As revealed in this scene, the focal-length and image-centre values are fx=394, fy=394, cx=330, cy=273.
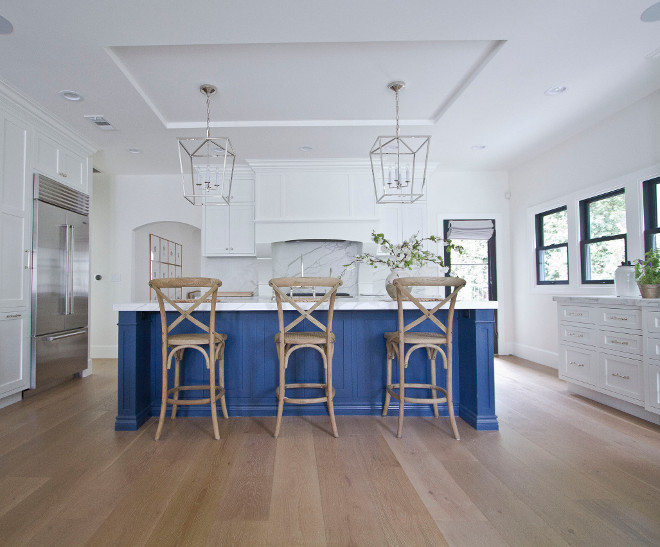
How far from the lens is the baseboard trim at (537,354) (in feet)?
15.3

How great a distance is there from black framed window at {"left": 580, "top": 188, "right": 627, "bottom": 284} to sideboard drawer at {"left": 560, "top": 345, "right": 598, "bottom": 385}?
3.07 ft

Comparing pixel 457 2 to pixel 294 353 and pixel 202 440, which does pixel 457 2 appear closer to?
pixel 294 353

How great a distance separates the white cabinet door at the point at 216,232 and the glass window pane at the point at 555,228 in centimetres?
410

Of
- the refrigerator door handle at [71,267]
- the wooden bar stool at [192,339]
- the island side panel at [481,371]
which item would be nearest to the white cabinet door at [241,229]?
the refrigerator door handle at [71,267]

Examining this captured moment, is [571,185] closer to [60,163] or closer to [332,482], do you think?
[332,482]

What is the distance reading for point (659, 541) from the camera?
1.42 meters

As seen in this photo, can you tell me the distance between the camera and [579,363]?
3434 millimetres

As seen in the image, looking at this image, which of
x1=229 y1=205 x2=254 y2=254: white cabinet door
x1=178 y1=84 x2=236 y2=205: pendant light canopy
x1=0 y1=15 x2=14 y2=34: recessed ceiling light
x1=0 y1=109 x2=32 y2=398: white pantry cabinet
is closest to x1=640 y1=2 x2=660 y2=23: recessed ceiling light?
x1=178 y1=84 x2=236 y2=205: pendant light canopy

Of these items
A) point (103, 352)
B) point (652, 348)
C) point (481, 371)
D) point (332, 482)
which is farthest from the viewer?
point (103, 352)

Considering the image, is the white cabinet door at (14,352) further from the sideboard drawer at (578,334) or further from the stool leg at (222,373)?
the sideboard drawer at (578,334)

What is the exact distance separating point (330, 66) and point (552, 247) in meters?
3.46

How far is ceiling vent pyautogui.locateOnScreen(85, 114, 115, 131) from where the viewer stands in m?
3.70

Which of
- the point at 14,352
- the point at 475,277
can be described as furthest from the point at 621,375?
the point at 14,352

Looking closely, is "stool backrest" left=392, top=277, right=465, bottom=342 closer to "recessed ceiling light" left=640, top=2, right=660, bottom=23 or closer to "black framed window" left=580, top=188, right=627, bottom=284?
"recessed ceiling light" left=640, top=2, right=660, bottom=23
